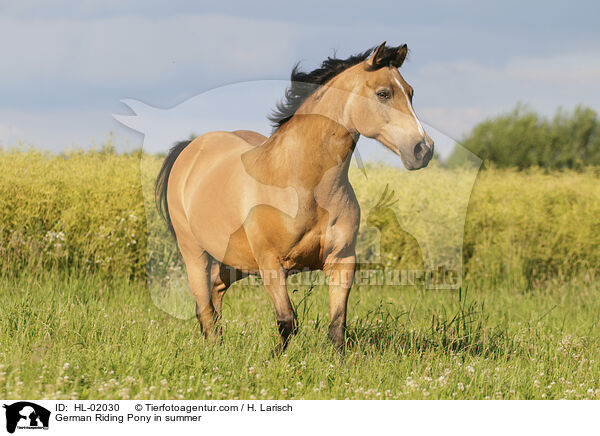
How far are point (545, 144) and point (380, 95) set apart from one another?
1223 inches

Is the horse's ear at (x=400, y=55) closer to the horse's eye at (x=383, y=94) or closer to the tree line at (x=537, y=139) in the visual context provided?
the horse's eye at (x=383, y=94)

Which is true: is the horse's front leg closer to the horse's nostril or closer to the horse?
the horse

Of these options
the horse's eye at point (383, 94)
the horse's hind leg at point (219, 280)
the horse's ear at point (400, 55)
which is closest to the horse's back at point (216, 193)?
the horse's hind leg at point (219, 280)

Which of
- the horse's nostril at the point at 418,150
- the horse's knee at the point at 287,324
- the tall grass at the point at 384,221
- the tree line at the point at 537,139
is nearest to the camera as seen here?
the horse's nostril at the point at 418,150

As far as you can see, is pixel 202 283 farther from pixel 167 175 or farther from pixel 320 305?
pixel 320 305

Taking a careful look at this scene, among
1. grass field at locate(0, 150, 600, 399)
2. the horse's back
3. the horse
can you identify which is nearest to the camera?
the horse

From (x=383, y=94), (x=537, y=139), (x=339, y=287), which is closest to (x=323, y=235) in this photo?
(x=339, y=287)

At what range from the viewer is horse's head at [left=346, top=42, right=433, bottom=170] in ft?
12.5

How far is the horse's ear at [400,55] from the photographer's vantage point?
3.95 metres

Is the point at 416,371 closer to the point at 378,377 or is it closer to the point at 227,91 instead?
the point at 378,377

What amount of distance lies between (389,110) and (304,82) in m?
0.82

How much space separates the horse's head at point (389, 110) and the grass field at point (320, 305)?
1.65m

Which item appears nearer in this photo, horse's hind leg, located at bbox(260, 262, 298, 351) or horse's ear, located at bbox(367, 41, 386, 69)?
horse's ear, located at bbox(367, 41, 386, 69)
